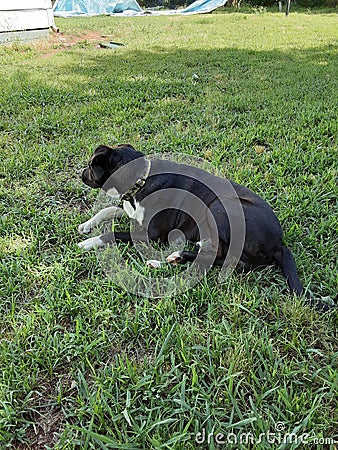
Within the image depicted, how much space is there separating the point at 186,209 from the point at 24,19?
8.65 metres

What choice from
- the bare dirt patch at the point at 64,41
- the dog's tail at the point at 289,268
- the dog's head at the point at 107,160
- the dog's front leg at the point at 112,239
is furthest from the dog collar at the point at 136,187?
the bare dirt patch at the point at 64,41

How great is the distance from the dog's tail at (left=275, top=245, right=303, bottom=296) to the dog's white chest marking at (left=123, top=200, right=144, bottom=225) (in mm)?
887

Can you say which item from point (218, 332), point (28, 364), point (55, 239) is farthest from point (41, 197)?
point (218, 332)

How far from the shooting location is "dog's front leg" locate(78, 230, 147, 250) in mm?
2371

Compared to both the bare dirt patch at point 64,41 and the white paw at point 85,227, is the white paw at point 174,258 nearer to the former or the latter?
the white paw at point 85,227

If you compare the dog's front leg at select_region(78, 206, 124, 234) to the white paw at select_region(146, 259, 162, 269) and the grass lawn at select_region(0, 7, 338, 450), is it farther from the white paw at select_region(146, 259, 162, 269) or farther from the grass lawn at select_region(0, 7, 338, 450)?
the white paw at select_region(146, 259, 162, 269)

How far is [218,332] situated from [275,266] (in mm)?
627

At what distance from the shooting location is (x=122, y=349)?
1747 mm

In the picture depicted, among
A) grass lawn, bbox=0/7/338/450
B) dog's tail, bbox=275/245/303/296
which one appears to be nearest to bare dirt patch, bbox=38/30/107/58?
grass lawn, bbox=0/7/338/450

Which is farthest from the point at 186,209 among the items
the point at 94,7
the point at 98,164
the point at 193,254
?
the point at 94,7

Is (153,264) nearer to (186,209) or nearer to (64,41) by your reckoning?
(186,209)

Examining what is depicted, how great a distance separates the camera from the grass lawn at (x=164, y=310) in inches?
56.4

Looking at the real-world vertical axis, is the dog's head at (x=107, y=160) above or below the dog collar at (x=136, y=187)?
above

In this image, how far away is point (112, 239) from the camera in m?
2.39
